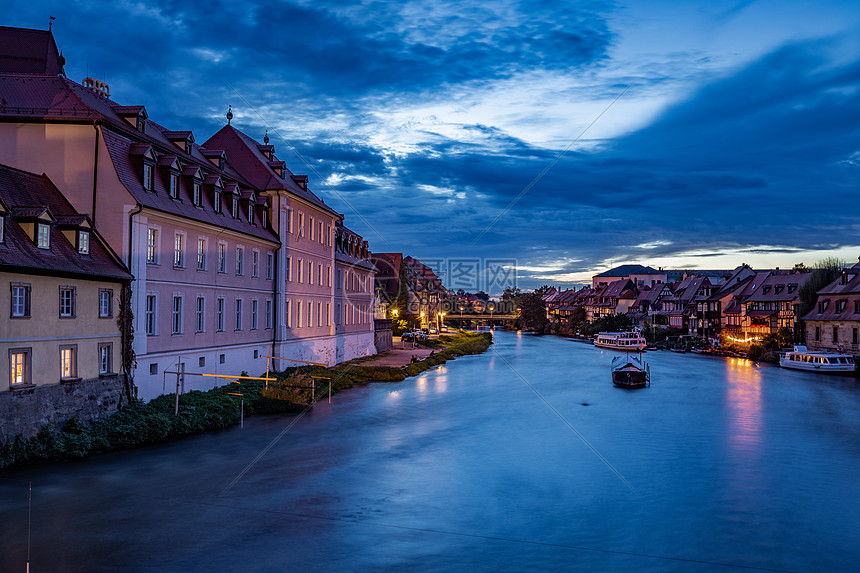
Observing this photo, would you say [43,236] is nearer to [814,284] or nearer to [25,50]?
[25,50]

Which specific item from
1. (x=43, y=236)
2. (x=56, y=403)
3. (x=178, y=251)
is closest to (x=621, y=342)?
(x=178, y=251)

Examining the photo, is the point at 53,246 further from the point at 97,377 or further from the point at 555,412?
the point at 555,412

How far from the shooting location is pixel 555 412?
37031 mm

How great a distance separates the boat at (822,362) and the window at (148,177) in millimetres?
56855

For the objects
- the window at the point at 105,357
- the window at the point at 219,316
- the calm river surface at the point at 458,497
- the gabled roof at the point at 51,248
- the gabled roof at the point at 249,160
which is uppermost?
the gabled roof at the point at 249,160

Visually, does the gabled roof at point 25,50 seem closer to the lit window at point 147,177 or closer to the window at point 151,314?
the lit window at point 147,177

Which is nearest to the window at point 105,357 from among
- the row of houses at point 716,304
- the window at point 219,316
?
the window at point 219,316

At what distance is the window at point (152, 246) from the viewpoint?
2609cm

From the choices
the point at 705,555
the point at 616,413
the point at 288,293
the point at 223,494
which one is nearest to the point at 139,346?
the point at 223,494

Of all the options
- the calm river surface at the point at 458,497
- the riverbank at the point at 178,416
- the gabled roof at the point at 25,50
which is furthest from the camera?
the gabled roof at the point at 25,50

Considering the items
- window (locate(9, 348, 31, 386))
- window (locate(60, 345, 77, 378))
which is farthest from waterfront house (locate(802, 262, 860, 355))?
window (locate(9, 348, 31, 386))

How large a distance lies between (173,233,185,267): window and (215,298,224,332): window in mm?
4038

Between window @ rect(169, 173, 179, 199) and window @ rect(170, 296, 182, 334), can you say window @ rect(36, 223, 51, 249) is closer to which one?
window @ rect(169, 173, 179, 199)

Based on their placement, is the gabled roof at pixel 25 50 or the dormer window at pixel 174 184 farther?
the gabled roof at pixel 25 50
